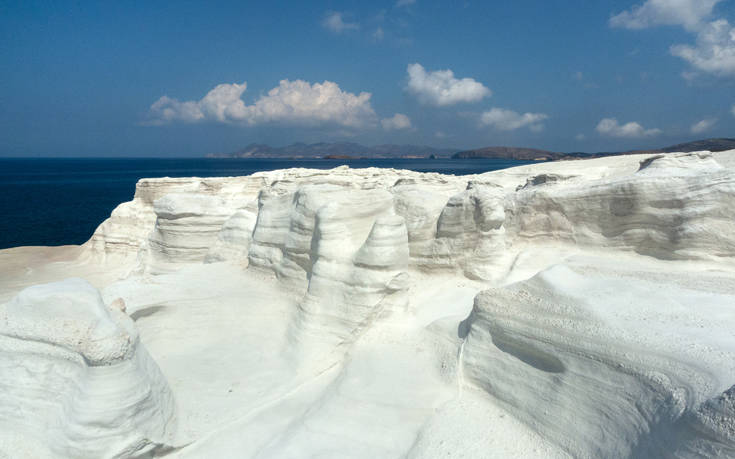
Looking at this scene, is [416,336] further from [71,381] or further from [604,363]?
[71,381]

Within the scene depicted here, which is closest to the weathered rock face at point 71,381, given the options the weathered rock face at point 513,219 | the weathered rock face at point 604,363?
the weathered rock face at point 513,219

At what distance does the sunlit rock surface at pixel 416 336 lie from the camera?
3320 millimetres

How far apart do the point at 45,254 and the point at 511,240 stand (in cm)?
1841

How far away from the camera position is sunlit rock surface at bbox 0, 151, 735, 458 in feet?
10.9

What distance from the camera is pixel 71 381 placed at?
3729mm

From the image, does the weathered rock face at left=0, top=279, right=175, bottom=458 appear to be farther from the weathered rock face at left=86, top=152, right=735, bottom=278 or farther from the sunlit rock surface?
the weathered rock face at left=86, top=152, right=735, bottom=278

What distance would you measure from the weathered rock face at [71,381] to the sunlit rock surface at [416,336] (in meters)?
0.02

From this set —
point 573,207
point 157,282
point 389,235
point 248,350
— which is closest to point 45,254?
point 157,282

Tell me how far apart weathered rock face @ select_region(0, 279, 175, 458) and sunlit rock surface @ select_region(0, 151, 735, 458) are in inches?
0.7

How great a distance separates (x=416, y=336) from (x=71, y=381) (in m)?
3.84

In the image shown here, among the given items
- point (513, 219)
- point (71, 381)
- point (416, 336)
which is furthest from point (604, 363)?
point (71, 381)

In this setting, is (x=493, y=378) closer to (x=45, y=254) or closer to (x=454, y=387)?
(x=454, y=387)

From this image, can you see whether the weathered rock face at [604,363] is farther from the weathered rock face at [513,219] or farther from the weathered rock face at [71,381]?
the weathered rock face at [71,381]

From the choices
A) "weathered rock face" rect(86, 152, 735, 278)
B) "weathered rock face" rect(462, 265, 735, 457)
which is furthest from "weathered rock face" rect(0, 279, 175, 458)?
"weathered rock face" rect(462, 265, 735, 457)
